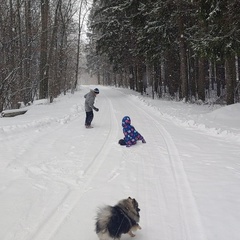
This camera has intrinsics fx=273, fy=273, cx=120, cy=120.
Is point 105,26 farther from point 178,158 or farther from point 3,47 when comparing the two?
point 178,158

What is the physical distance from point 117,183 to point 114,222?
2341 millimetres

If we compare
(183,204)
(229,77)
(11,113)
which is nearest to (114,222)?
(183,204)

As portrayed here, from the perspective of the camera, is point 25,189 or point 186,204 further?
point 25,189

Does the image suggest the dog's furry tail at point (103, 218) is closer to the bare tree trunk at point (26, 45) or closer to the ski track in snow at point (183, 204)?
the ski track in snow at point (183, 204)

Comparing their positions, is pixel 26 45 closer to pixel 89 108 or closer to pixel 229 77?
pixel 89 108

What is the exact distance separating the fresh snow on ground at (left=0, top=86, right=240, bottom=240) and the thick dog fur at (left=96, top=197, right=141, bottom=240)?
0.56 metres

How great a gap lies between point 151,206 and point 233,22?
10.5m

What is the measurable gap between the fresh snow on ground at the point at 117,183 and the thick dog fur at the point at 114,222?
0.56m

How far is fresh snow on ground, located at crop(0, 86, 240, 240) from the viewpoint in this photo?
405cm

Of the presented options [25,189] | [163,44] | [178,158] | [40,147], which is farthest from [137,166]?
[163,44]

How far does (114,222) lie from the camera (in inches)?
129

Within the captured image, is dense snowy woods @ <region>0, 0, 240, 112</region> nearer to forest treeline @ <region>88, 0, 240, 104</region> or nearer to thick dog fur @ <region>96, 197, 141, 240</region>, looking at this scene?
forest treeline @ <region>88, 0, 240, 104</region>

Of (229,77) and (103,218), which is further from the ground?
(229,77)

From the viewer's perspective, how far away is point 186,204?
4.70 m
